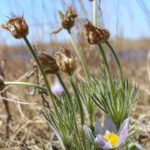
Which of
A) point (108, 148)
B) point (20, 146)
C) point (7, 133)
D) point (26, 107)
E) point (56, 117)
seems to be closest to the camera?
point (108, 148)

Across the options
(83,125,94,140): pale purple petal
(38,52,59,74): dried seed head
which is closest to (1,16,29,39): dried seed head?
(38,52,59,74): dried seed head

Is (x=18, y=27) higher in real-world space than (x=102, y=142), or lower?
higher

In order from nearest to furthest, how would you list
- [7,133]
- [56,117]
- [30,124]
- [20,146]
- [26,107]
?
→ [56,117], [20,146], [7,133], [30,124], [26,107]

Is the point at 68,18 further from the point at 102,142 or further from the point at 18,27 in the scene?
the point at 102,142

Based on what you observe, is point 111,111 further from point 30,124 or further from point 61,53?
point 30,124

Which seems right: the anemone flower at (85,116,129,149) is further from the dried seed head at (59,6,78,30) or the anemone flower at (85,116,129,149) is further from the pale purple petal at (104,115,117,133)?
the dried seed head at (59,6,78,30)

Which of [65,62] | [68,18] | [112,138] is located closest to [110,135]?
[112,138]

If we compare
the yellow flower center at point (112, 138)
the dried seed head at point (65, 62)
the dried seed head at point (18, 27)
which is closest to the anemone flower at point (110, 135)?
the yellow flower center at point (112, 138)

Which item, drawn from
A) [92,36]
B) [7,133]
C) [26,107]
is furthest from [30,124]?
[92,36]
